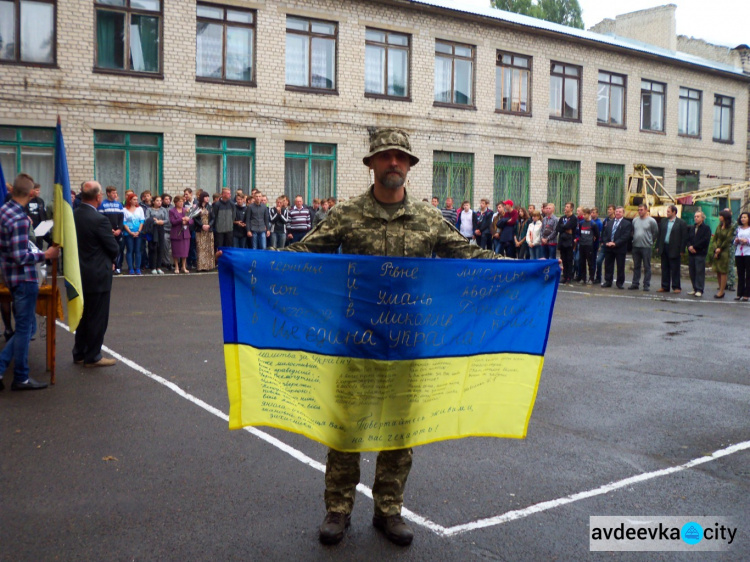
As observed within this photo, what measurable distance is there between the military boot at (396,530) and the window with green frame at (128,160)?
20005 mm

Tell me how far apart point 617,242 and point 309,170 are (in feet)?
34.4

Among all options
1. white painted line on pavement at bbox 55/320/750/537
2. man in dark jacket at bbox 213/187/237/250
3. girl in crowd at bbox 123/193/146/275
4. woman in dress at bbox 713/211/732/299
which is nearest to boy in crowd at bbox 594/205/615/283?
woman in dress at bbox 713/211/732/299

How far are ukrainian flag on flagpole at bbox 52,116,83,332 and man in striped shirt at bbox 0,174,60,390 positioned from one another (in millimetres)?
249

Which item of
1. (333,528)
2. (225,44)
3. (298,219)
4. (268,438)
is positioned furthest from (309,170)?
(333,528)

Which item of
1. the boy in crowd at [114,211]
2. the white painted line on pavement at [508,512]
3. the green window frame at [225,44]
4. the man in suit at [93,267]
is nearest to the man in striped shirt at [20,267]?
the man in suit at [93,267]

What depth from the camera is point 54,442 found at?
6379mm

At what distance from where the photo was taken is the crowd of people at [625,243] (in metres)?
19.1

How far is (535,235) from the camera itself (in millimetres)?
22031

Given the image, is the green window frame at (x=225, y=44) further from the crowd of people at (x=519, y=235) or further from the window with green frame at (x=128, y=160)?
the crowd of people at (x=519, y=235)

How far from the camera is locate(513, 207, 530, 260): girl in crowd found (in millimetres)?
22953

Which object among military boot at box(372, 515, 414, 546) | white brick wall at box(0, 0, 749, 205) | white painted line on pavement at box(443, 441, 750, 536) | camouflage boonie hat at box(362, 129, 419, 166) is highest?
white brick wall at box(0, 0, 749, 205)

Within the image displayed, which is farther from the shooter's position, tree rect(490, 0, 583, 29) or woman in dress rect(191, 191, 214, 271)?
tree rect(490, 0, 583, 29)

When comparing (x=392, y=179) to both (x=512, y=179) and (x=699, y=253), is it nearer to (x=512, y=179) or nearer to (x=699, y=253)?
(x=699, y=253)

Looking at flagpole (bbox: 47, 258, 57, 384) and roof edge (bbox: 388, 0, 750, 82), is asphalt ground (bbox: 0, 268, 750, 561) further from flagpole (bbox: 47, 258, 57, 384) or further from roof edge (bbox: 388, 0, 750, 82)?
roof edge (bbox: 388, 0, 750, 82)
